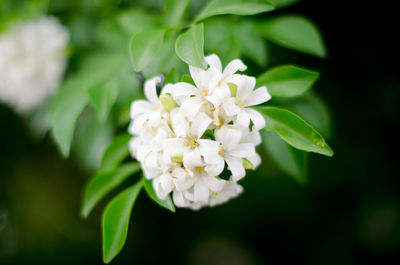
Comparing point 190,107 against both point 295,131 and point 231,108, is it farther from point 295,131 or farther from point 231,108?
point 295,131

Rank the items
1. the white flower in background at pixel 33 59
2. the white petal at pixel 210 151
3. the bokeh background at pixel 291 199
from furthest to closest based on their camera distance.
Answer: the white flower in background at pixel 33 59 → the bokeh background at pixel 291 199 → the white petal at pixel 210 151

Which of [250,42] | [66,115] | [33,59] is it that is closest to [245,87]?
[250,42]

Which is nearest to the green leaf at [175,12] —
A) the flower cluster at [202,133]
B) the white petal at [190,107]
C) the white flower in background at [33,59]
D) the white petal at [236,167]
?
the flower cluster at [202,133]

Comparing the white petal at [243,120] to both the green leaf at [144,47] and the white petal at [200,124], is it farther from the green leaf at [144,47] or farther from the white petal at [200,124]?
the green leaf at [144,47]

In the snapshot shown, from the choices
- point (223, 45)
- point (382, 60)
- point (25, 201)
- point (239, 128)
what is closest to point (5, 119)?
point (25, 201)

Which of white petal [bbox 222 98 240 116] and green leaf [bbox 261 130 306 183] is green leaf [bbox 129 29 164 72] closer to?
white petal [bbox 222 98 240 116]

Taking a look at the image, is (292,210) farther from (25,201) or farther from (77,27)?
(25,201)

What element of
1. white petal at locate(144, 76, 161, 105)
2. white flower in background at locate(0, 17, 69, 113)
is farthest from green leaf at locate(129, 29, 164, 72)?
white flower in background at locate(0, 17, 69, 113)
